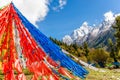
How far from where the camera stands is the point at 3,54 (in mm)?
9039

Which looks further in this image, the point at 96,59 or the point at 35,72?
the point at 96,59

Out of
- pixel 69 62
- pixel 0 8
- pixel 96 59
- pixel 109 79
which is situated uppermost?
pixel 96 59

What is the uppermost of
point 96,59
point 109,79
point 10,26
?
point 96,59

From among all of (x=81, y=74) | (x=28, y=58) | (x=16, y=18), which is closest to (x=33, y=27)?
(x=16, y=18)

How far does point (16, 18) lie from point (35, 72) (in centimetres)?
185

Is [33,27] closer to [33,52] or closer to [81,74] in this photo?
[33,52]

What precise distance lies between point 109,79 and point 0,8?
18473 millimetres

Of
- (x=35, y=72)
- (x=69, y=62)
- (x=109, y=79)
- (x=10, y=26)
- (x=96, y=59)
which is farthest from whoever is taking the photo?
(x=96, y=59)

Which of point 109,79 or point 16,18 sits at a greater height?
point 109,79

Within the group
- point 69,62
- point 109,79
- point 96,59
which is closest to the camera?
point 69,62

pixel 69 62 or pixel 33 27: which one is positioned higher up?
pixel 33 27

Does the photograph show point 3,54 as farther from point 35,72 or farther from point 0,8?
point 0,8

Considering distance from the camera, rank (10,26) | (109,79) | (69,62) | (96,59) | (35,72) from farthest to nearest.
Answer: (96,59) → (109,79) → (69,62) → (10,26) → (35,72)

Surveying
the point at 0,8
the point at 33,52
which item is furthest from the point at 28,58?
the point at 0,8
